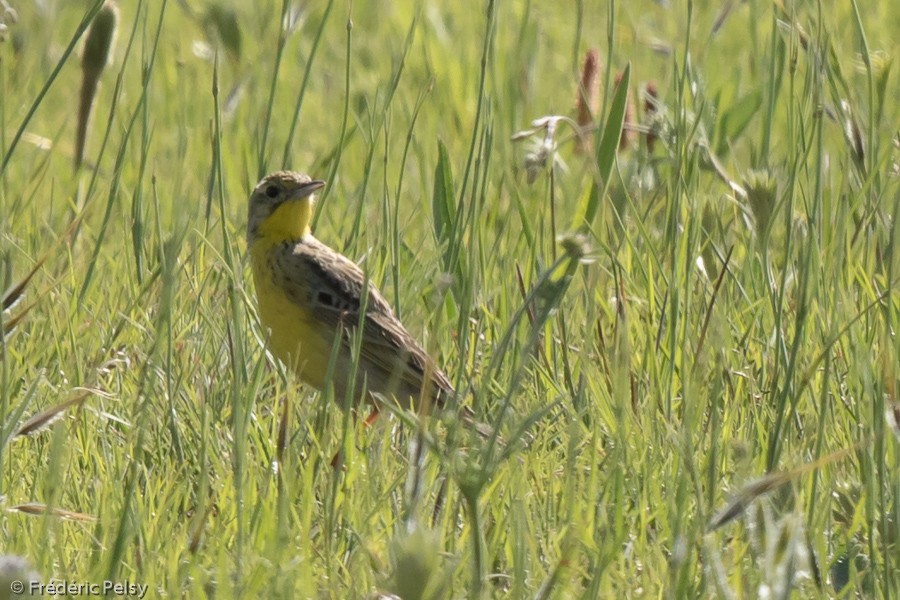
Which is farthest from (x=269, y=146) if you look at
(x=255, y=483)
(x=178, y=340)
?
(x=255, y=483)

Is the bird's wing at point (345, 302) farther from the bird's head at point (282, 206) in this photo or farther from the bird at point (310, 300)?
the bird's head at point (282, 206)

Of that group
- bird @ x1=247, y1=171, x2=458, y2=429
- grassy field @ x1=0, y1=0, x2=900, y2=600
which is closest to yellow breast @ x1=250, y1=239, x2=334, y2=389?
bird @ x1=247, y1=171, x2=458, y2=429

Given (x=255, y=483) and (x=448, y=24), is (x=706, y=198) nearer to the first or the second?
(x=255, y=483)

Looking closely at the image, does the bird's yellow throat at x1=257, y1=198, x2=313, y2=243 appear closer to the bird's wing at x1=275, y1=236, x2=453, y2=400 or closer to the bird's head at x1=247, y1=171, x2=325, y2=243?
the bird's head at x1=247, y1=171, x2=325, y2=243

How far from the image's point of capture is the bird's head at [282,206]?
5.62 m

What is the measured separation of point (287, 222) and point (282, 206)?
0.35 feet

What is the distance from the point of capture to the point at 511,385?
3068mm

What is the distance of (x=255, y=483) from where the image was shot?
347 centimetres

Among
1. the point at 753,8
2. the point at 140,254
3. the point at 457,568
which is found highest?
the point at 753,8

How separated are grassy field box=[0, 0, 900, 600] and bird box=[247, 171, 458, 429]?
0.14 meters

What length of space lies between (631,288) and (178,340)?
1406 millimetres

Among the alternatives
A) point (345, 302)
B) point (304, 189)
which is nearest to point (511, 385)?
point (345, 302)

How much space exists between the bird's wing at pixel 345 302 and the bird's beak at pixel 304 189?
207mm

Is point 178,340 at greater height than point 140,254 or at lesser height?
lesser
